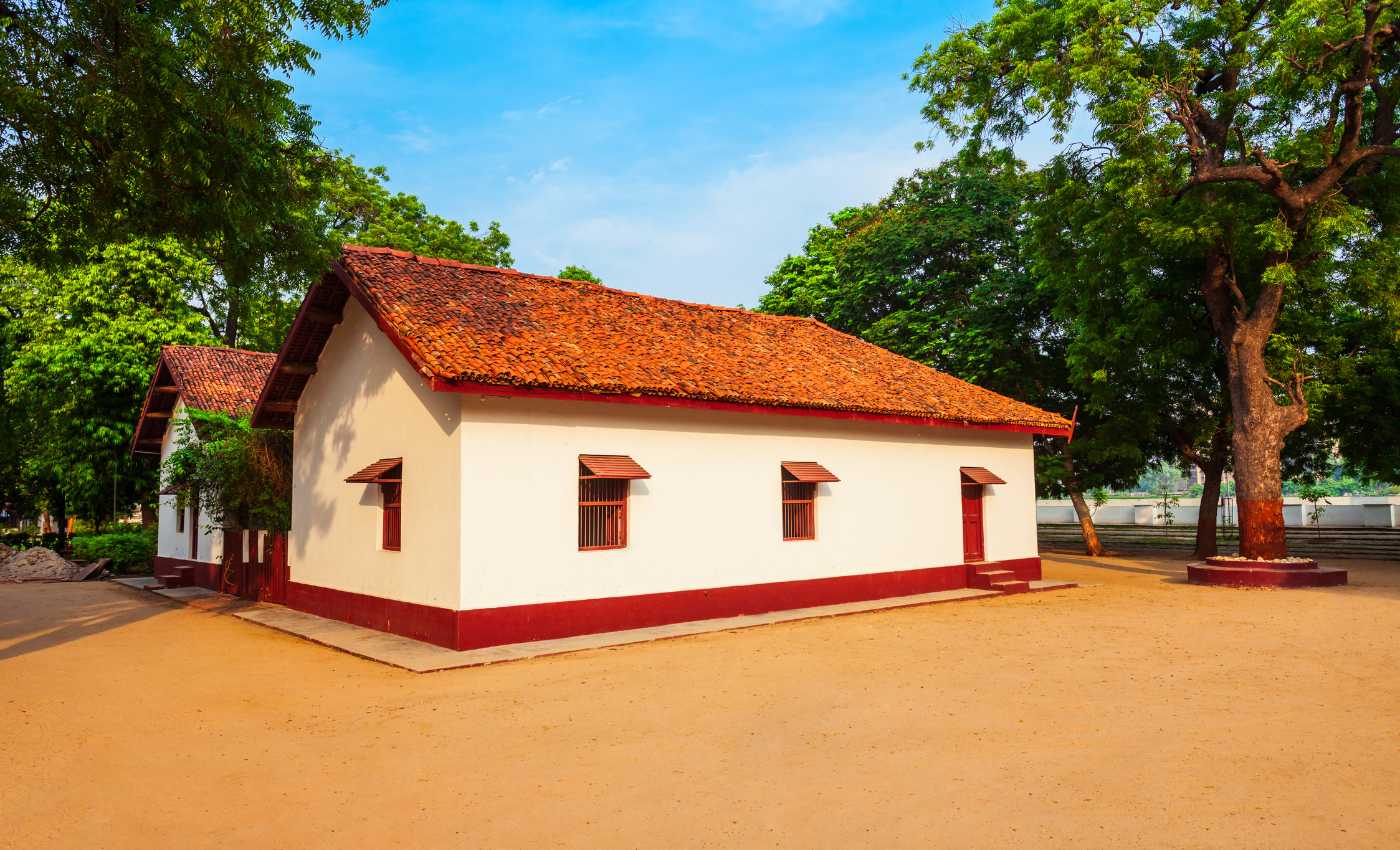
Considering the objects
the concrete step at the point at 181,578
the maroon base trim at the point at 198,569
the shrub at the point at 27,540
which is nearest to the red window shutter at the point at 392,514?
the maroon base trim at the point at 198,569

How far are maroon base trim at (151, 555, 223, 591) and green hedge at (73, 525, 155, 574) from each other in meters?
3.29

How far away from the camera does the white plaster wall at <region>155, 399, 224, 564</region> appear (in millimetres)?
19141

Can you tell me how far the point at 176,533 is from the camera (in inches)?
850

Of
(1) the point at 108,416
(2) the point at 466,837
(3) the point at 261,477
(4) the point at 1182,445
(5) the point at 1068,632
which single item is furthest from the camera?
(1) the point at 108,416

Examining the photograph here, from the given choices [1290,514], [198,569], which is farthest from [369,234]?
[1290,514]

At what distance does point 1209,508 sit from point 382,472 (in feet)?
70.8

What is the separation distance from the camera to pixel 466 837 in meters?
4.78

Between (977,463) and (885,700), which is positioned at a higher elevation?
(977,463)

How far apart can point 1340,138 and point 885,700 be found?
17.9 m

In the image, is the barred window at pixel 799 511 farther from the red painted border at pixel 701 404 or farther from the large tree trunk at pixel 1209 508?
the large tree trunk at pixel 1209 508

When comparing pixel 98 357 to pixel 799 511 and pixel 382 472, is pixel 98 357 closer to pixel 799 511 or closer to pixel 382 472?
pixel 382 472

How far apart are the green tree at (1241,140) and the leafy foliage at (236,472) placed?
52.2 ft

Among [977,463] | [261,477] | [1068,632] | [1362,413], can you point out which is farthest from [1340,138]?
[261,477]

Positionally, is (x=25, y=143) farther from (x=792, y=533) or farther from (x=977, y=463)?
(x=977, y=463)
